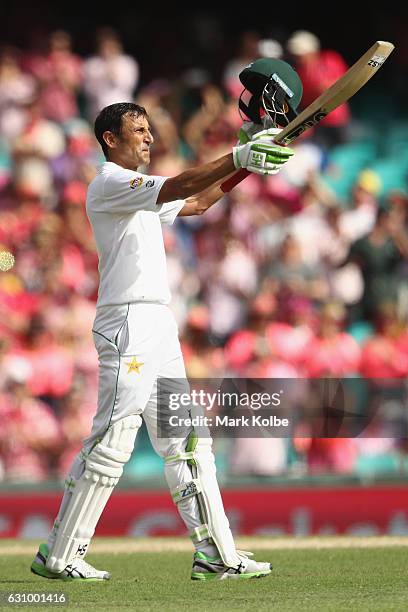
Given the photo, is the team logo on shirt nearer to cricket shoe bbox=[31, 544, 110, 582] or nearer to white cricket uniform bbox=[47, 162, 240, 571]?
white cricket uniform bbox=[47, 162, 240, 571]

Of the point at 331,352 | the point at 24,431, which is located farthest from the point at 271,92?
the point at 331,352

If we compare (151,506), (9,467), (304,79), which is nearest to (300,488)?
(151,506)

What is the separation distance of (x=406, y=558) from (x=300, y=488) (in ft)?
6.87

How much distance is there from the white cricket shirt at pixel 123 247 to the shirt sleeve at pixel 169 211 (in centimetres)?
13

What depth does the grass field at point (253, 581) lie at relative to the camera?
188 inches

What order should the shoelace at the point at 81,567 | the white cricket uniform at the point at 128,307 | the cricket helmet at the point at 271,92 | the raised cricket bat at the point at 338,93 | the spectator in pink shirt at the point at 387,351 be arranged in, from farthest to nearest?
1. the spectator in pink shirt at the point at 387,351
2. the cricket helmet at the point at 271,92
3. the shoelace at the point at 81,567
4. the white cricket uniform at the point at 128,307
5. the raised cricket bat at the point at 338,93

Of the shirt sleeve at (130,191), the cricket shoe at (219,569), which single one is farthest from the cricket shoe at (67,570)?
the shirt sleeve at (130,191)

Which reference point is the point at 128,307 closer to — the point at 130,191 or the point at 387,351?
the point at 130,191

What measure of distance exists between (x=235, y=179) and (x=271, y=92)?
0.41 m

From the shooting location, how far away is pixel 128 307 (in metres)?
5.39

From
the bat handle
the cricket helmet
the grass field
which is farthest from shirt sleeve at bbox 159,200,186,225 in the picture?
the grass field

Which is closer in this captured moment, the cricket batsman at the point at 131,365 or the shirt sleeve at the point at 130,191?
the shirt sleeve at the point at 130,191

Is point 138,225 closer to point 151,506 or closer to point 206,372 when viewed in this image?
point 151,506

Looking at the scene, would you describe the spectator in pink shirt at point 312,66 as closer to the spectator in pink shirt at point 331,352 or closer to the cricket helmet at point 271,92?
the spectator in pink shirt at point 331,352
